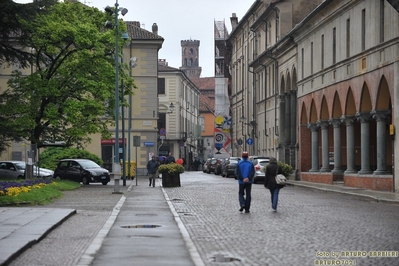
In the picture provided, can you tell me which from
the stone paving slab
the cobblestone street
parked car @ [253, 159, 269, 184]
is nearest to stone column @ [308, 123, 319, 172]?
parked car @ [253, 159, 269, 184]

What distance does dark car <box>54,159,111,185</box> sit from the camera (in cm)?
4731

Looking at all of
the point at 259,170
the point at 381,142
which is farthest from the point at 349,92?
the point at 259,170

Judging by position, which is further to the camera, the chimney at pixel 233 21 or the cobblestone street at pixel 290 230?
the chimney at pixel 233 21

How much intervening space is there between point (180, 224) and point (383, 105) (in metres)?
20.1

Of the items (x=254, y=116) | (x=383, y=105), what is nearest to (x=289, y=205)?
(x=383, y=105)

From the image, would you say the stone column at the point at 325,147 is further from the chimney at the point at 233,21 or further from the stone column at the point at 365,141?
the chimney at the point at 233,21

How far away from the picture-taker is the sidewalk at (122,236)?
1284cm

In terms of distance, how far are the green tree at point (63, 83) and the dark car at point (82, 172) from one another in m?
3.05

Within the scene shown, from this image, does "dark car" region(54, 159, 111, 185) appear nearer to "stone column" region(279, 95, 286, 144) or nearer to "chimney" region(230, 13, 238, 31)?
"stone column" region(279, 95, 286, 144)

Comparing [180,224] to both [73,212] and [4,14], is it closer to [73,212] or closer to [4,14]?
[73,212]

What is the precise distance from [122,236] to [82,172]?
31432mm

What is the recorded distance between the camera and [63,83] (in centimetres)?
4400

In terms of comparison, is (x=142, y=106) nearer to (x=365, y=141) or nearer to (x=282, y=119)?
(x=282, y=119)

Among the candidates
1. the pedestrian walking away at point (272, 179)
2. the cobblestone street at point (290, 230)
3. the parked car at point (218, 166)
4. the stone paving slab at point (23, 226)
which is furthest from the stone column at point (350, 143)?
the parked car at point (218, 166)
